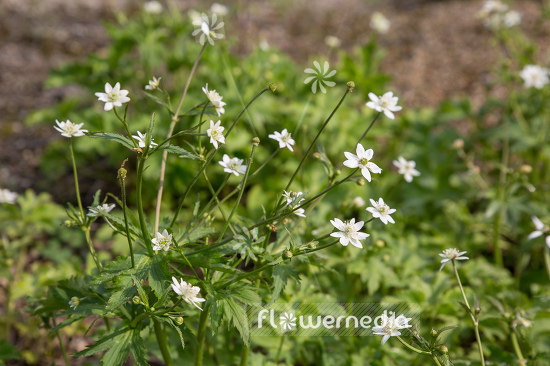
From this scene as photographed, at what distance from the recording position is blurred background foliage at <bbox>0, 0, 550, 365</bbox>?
2420mm

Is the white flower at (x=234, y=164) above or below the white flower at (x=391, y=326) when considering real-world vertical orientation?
above

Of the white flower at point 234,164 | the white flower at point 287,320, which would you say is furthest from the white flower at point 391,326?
the white flower at point 234,164

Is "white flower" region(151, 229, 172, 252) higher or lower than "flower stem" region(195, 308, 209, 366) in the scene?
higher

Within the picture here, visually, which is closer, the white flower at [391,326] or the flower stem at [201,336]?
the white flower at [391,326]

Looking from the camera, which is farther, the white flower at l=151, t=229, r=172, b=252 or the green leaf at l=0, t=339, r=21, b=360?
the green leaf at l=0, t=339, r=21, b=360

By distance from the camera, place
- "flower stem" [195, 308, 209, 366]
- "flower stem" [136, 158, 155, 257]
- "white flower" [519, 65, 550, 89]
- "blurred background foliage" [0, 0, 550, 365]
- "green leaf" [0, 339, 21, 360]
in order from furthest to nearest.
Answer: "white flower" [519, 65, 550, 89] → "blurred background foliage" [0, 0, 550, 365] → "green leaf" [0, 339, 21, 360] → "flower stem" [195, 308, 209, 366] → "flower stem" [136, 158, 155, 257]

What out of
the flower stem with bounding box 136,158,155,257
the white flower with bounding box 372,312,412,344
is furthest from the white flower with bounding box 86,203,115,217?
the white flower with bounding box 372,312,412,344

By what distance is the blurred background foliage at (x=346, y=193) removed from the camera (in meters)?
2.42

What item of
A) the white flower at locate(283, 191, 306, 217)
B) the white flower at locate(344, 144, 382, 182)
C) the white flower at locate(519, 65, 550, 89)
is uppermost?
the white flower at locate(519, 65, 550, 89)

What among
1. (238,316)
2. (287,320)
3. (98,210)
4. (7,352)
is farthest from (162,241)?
(7,352)

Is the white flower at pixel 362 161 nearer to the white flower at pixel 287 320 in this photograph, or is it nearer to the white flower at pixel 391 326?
the white flower at pixel 391 326

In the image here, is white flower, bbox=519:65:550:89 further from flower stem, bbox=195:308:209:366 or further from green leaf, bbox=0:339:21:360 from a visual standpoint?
green leaf, bbox=0:339:21:360

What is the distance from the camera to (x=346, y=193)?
340cm

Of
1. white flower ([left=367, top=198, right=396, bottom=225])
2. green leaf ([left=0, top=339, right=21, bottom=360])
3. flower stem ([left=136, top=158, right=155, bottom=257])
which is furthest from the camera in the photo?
green leaf ([left=0, top=339, right=21, bottom=360])
